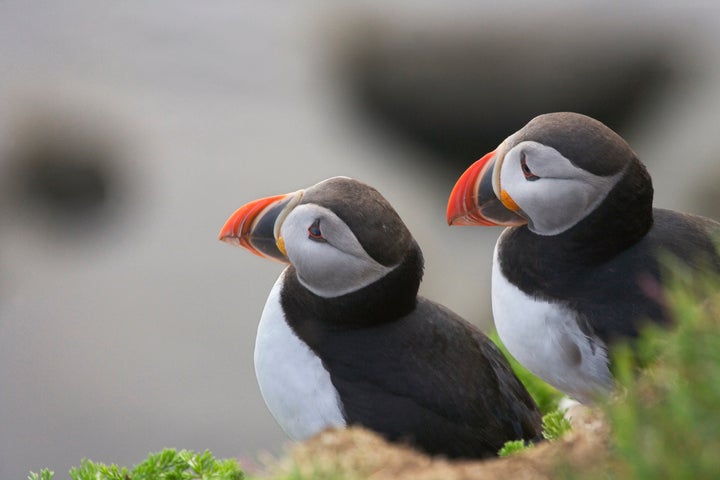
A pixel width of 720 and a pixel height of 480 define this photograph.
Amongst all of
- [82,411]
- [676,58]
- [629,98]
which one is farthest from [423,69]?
[82,411]

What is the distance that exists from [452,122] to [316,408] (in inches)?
292

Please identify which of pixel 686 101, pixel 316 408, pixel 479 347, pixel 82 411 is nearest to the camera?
pixel 316 408

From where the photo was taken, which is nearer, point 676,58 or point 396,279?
point 396,279

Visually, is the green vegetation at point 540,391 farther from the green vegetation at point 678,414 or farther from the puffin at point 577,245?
the green vegetation at point 678,414

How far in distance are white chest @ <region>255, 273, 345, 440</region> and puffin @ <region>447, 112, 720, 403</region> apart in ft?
2.03

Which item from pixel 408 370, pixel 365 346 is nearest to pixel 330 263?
pixel 365 346

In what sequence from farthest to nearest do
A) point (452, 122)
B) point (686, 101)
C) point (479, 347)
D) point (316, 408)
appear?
1. point (686, 101)
2. point (452, 122)
3. point (479, 347)
4. point (316, 408)

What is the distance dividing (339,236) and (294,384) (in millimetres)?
440

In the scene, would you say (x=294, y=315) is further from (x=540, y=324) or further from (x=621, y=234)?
(x=621, y=234)

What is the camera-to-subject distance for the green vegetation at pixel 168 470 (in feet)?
9.62

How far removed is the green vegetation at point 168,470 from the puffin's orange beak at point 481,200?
1.03 metres

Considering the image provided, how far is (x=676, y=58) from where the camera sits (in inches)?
436

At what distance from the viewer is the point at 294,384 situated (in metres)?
2.98

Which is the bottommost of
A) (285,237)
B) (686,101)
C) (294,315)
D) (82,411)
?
(82,411)
